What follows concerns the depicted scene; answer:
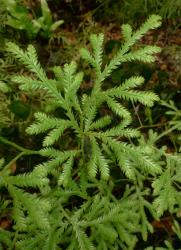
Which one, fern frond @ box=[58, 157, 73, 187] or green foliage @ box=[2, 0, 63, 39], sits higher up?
green foliage @ box=[2, 0, 63, 39]

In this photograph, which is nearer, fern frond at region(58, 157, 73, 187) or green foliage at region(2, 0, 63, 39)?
fern frond at region(58, 157, 73, 187)

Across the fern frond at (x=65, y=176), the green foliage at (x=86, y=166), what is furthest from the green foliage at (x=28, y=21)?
the fern frond at (x=65, y=176)

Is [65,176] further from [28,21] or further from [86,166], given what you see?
[28,21]

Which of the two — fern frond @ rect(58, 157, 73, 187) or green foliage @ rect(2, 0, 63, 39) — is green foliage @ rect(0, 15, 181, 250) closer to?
fern frond @ rect(58, 157, 73, 187)

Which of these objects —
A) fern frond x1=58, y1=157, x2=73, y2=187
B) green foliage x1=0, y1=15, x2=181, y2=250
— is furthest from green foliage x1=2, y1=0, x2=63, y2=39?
fern frond x1=58, y1=157, x2=73, y2=187

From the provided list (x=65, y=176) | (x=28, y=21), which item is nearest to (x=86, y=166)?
(x=65, y=176)

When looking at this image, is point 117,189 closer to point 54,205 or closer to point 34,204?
point 54,205

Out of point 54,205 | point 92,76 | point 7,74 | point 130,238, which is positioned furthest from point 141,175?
point 7,74

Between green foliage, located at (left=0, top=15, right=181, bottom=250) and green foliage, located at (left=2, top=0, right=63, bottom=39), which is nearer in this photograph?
green foliage, located at (left=0, top=15, right=181, bottom=250)
